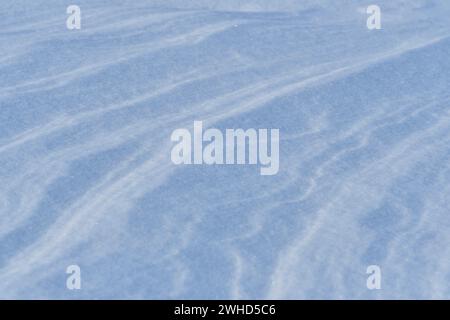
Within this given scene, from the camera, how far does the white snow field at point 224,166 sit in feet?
3.93

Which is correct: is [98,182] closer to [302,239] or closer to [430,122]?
[302,239]

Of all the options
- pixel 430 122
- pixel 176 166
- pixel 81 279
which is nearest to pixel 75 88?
pixel 176 166

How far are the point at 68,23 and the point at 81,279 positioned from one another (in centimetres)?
45

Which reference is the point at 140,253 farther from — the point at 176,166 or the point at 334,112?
the point at 334,112

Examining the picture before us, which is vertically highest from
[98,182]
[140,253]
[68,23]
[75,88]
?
[68,23]

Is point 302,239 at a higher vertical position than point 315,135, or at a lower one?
lower

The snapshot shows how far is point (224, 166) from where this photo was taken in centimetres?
124

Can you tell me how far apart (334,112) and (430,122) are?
6.8 inches

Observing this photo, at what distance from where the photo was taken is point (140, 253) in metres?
1.20

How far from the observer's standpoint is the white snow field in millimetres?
1198

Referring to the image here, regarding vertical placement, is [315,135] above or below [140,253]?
above

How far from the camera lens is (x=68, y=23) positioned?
1.28 metres
